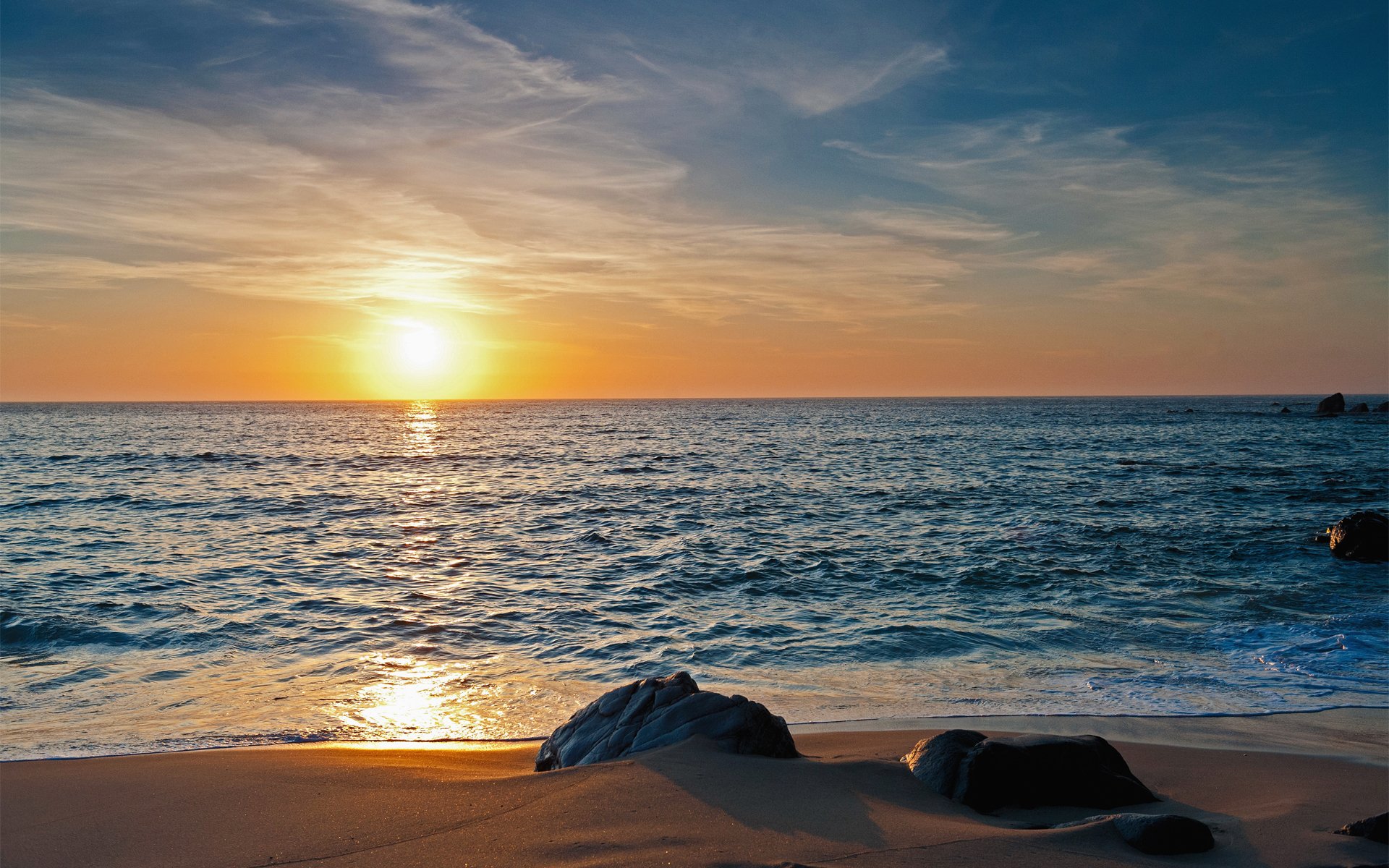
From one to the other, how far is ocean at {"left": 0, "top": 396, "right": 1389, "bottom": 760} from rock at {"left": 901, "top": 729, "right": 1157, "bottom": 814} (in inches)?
100

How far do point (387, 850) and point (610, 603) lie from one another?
871 centimetres

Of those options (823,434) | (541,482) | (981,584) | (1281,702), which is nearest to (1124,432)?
(823,434)

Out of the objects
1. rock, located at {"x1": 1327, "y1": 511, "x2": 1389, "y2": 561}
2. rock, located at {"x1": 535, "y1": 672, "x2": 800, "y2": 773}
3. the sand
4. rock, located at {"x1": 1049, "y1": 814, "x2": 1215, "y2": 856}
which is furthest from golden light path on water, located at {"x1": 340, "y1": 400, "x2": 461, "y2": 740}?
rock, located at {"x1": 1327, "y1": 511, "x2": 1389, "y2": 561}

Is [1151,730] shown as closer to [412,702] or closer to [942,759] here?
[942,759]

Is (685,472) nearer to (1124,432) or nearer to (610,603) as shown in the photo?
(610,603)

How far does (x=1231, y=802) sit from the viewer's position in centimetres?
584

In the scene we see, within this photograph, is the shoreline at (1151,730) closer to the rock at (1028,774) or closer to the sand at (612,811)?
the sand at (612,811)

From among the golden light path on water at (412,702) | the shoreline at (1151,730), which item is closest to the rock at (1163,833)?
the shoreline at (1151,730)

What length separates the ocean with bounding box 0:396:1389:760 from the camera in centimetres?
870

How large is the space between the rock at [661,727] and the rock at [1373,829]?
3.52 meters

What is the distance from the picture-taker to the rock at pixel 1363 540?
57.7 feet

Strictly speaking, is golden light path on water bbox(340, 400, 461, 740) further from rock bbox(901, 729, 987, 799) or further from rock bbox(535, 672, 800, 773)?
rock bbox(901, 729, 987, 799)

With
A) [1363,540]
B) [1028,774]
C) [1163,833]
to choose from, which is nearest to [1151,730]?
[1028,774]

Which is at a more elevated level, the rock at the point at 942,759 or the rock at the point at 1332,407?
the rock at the point at 1332,407
